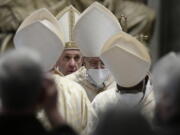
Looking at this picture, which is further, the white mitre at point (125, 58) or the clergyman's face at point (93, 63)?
the clergyman's face at point (93, 63)

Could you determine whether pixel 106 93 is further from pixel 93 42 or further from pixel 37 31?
pixel 93 42

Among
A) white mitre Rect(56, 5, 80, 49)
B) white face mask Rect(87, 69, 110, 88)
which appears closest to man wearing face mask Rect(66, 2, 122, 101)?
white face mask Rect(87, 69, 110, 88)

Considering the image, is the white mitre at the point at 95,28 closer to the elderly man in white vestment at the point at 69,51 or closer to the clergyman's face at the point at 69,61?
the elderly man in white vestment at the point at 69,51

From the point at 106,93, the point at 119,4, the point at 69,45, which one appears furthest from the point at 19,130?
the point at 119,4

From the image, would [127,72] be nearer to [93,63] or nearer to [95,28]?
[93,63]

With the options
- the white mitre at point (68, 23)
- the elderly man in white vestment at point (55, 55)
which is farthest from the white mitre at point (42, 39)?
the white mitre at point (68, 23)

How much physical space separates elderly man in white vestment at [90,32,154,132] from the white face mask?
600 millimetres

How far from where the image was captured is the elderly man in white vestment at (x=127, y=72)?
5.91 metres

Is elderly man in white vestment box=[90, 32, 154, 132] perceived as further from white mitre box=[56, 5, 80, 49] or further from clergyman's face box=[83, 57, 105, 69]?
white mitre box=[56, 5, 80, 49]

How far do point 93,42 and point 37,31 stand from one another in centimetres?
102

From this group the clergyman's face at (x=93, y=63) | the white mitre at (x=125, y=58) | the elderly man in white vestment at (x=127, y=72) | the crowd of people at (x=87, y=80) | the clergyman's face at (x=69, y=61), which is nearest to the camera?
the crowd of people at (x=87, y=80)

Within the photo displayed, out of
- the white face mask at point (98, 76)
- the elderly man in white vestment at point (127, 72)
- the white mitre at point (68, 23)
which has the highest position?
the elderly man in white vestment at point (127, 72)

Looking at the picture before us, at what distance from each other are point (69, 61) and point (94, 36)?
2.88ft

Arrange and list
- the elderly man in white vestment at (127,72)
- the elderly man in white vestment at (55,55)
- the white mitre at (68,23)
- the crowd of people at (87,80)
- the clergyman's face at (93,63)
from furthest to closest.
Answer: the white mitre at (68,23)
the clergyman's face at (93,63)
the elderly man in white vestment at (127,72)
the elderly man in white vestment at (55,55)
the crowd of people at (87,80)
